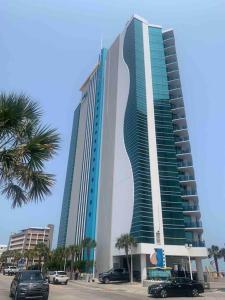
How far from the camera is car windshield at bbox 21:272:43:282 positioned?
58.7ft

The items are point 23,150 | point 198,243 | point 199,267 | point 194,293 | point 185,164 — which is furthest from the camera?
point 185,164

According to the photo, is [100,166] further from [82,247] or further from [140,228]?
[140,228]

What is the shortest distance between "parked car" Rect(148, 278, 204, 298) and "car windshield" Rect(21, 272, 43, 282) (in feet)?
30.1

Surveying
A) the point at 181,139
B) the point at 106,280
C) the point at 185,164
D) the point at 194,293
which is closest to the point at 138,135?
the point at 181,139

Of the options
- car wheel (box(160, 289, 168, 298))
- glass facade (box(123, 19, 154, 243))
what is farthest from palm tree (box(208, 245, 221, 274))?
car wheel (box(160, 289, 168, 298))

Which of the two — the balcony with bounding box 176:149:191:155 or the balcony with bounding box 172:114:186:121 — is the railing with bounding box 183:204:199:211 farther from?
the balcony with bounding box 172:114:186:121

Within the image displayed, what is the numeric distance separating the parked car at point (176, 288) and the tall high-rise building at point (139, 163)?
2811cm

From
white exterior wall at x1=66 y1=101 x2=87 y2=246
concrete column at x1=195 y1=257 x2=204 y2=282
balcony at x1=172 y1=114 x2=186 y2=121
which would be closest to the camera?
concrete column at x1=195 y1=257 x2=204 y2=282

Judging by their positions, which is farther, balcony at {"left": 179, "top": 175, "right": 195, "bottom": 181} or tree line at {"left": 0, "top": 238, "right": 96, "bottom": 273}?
tree line at {"left": 0, "top": 238, "right": 96, "bottom": 273}

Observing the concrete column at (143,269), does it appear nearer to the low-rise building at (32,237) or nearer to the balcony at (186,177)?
the balcony at (186,177)

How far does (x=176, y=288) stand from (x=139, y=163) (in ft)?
127

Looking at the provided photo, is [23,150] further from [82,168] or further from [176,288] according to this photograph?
[82,168]

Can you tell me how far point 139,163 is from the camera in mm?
61219

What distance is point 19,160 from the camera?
11680 mm
